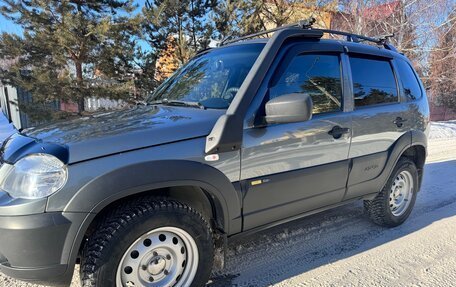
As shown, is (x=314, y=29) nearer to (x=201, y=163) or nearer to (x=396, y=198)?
(x=201, y=163)

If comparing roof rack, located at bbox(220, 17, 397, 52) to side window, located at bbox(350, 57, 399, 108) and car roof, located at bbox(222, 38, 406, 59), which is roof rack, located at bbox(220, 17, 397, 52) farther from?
side window, located at bbox(350, 57, 399, 108)

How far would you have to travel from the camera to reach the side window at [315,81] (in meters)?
3.06


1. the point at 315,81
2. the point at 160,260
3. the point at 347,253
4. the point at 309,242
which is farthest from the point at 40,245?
Answer: the point at 347,253

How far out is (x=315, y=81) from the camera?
3.31 metres

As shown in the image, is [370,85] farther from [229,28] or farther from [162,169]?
[229,28]

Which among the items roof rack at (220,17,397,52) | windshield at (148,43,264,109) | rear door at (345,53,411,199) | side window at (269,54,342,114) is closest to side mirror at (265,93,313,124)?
side window at (269,54,342,114)

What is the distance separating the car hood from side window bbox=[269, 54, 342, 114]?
0.65 m

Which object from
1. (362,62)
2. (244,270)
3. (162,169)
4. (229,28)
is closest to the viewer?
(162,169)

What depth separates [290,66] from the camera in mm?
3090

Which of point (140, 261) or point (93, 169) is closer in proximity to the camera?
point (93, 169)

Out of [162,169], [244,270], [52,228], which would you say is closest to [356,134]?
[244,270]

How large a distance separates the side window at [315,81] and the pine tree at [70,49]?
26.5 ft

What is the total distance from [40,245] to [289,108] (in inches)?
70.5

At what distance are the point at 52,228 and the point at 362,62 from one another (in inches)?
125
